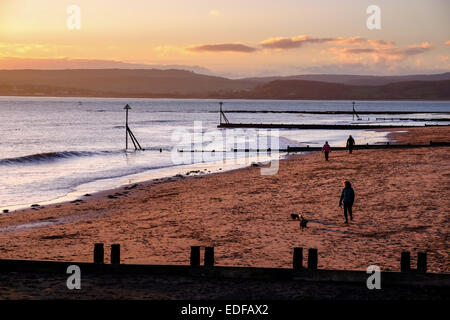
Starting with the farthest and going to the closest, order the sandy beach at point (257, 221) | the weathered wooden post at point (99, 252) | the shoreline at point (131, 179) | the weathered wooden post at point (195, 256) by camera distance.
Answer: the shoreline at point (131, 179) → the sandy beach at point (257, 221) → the weathered wooden post at point (99, 252) → the weathered wooden post at point (195, 256)

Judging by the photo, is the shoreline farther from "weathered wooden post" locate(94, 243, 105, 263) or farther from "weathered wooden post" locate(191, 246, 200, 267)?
"weathered wooden post" locate(191, 246, 200, 267)

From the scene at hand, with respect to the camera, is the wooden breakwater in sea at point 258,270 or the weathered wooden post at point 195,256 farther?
the weathered wooden post at point 195,256

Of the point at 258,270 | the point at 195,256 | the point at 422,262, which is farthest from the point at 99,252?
the point at 422,262

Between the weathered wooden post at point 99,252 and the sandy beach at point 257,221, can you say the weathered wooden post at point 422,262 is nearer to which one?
the sandy beach at point 257,221

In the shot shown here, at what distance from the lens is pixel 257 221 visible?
1972 cm

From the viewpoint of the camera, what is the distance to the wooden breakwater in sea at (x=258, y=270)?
1059cm

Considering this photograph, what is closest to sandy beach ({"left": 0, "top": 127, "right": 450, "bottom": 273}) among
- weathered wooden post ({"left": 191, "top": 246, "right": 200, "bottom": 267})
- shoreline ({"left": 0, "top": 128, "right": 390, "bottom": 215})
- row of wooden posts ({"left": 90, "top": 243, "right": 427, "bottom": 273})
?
shoreline ({"left": 0, "top": 128, "right": 390, "bottom": 215})

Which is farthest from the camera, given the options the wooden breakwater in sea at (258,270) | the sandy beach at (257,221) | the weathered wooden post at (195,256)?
the sandy beach at (257,221)

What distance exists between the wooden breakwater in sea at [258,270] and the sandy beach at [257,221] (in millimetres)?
2793

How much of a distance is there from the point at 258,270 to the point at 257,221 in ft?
28.7

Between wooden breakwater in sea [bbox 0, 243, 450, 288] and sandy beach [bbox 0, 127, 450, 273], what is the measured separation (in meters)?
2.79

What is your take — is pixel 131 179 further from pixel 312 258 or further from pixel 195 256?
pixel 312 258

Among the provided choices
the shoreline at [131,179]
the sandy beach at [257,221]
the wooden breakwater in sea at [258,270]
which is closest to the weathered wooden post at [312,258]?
the wooden breakwater in sea at [258,270]

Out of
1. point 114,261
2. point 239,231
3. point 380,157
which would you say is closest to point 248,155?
point 380,157
